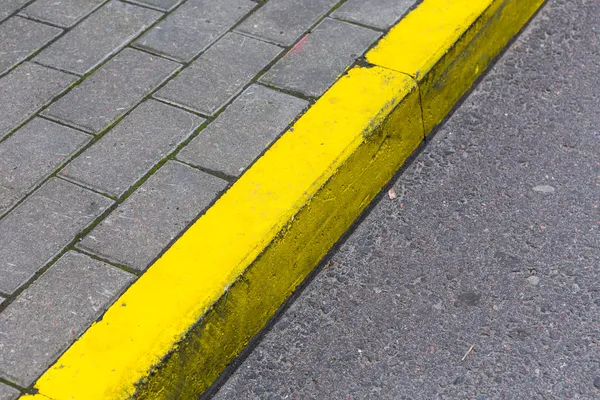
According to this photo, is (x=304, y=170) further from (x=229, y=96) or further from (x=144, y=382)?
(x=144, y=382)

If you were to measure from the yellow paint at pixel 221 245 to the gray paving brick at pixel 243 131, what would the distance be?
6 centimetres

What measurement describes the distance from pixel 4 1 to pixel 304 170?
1.77 m

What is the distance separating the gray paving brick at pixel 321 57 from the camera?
10.2 ft

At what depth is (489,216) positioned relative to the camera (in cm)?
291

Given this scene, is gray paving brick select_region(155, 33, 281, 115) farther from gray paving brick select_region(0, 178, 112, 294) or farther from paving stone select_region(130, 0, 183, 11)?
gray paving brick select_region(0, 178, 112, 294)

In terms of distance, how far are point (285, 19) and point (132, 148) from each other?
934mm

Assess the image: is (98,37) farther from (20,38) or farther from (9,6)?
(9,6)

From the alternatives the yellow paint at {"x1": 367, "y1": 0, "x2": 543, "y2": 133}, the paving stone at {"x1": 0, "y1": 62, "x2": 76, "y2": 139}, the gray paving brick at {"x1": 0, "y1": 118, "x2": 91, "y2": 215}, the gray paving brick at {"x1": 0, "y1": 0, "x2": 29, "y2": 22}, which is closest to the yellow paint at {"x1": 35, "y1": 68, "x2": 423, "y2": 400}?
the yellow paint at {"x1": 367, "y1": 0, "x2": 543, "y2": 133}

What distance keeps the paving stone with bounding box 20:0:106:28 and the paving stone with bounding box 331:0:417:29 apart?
1.03m

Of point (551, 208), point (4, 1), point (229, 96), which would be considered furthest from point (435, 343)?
point (4, 1)

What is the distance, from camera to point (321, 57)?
3.21 meters

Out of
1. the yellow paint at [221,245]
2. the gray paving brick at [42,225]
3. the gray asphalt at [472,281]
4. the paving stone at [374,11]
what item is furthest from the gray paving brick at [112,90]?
the gray asphalt at [472,281]

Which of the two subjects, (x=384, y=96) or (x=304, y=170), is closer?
(x=304, y=170)

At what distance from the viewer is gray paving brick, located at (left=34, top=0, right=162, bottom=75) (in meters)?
3.27
